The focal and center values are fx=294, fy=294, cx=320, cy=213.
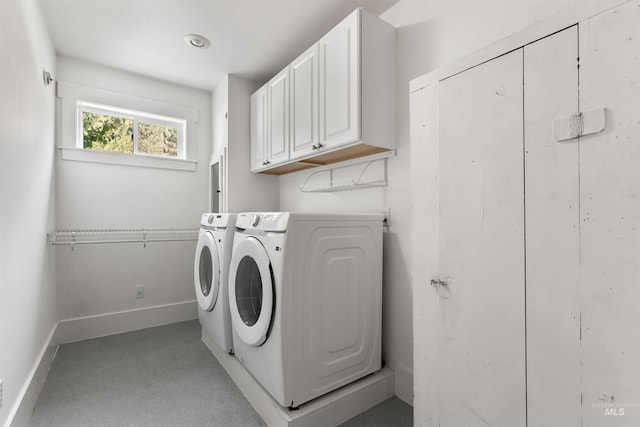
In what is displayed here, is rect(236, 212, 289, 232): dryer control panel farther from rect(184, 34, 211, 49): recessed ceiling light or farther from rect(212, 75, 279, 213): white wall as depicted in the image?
rect(184, 34, 211, 49): recessed ceiling light

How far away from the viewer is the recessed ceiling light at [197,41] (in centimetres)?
220

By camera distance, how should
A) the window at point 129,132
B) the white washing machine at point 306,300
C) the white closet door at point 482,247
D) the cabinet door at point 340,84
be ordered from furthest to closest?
the window at point 129,132
the cabinet door at point 340,84
the white washing machine at point 306,300
the white closet door at point 482,247

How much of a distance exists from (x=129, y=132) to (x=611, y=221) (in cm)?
347

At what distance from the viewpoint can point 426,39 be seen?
1673 millimetres

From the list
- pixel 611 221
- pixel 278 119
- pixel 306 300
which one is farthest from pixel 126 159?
pixel 611 221

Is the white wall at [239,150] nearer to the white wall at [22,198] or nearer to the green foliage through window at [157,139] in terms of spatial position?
the green foliage through window at [157,139]

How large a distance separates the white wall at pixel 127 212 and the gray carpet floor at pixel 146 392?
0.48 metres

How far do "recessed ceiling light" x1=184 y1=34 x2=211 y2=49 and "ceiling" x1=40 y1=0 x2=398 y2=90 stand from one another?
0.03 meters

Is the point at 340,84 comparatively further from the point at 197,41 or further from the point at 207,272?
the point at 207,272

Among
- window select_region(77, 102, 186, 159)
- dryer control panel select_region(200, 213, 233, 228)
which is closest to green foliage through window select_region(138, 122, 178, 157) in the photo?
window select_region(77, 102, 186, 159)

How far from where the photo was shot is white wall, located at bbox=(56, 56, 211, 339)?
256 cm

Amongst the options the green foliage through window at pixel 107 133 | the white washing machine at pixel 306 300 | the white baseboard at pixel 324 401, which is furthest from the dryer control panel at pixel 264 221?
the green foliage through window at pixel 107 133

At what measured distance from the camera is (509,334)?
34.3 inches

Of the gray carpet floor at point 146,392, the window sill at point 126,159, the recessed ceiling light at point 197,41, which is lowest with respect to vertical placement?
the gray carpet floor at point 146,392
